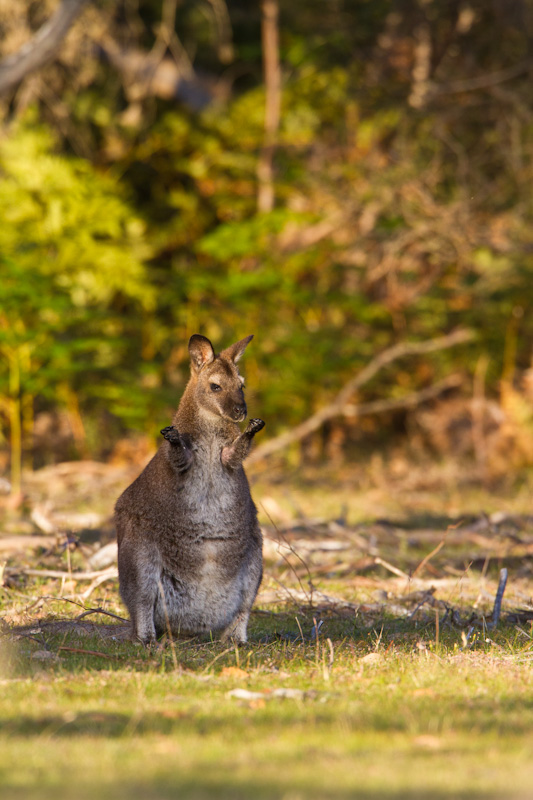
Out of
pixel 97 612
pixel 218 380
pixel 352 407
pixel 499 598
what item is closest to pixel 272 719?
pixel 97 612

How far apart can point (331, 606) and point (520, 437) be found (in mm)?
8085

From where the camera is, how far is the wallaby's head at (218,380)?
5016mm

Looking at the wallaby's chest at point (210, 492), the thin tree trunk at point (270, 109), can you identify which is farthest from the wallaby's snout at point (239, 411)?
the thin tree trunk at point (270, 109)

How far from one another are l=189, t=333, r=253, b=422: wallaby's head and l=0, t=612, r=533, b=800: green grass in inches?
47.6

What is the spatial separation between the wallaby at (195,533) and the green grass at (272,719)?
17 centimetres

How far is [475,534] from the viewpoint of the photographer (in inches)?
331

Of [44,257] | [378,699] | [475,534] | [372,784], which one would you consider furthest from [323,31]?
Answer: [372,784]

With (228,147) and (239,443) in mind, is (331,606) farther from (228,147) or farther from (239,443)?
(228,147)

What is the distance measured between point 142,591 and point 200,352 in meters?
1.37

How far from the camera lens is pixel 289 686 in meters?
4.06

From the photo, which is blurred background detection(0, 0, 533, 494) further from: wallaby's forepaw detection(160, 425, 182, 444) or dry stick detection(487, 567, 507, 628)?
dry stick detection(487, 567, 507, 628)

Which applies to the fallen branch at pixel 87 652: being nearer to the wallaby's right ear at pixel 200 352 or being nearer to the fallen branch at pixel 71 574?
the fallen branch at pixel 71 574

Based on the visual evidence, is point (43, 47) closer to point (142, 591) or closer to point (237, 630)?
point (142, 591)

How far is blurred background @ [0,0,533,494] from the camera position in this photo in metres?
12.8
